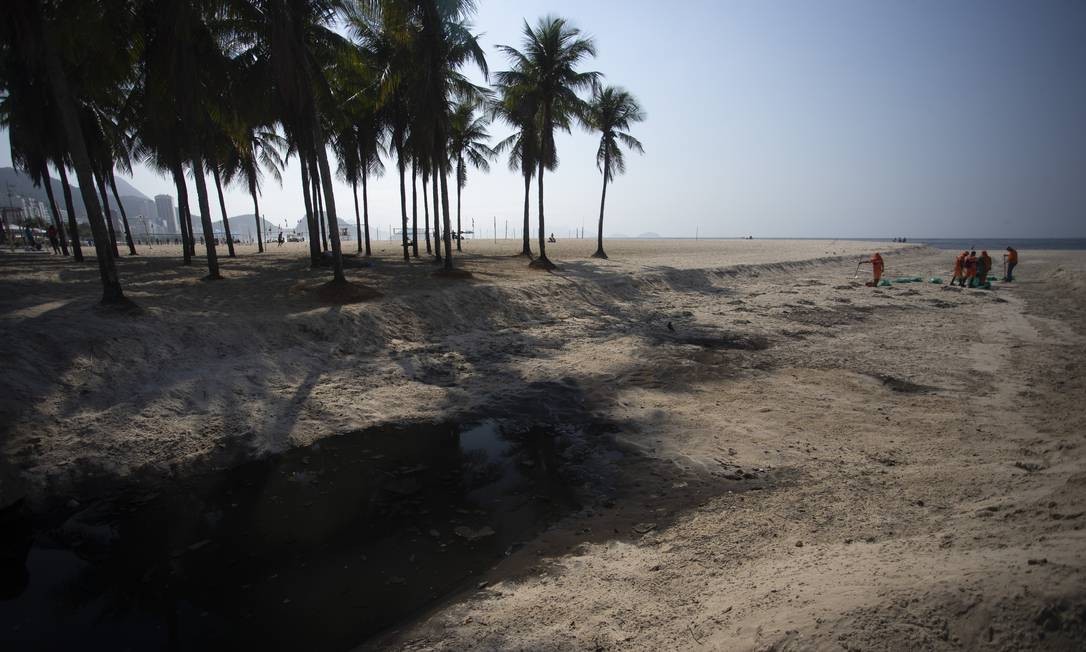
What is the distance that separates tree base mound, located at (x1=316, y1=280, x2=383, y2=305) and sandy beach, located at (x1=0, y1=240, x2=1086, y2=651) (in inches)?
14.2

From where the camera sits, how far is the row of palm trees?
10.9m

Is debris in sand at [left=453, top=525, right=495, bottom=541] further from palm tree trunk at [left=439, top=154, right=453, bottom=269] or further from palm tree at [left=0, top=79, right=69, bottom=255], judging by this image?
palm tree at [left=0, top=79, right=69, bottom=255]

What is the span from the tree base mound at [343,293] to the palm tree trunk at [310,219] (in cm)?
744

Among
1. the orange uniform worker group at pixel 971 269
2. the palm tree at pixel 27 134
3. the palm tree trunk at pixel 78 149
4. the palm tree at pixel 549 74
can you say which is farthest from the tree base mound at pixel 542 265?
the palm tree at pixel 27 134

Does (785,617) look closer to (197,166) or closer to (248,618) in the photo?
(248,618)

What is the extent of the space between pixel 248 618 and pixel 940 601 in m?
4.52

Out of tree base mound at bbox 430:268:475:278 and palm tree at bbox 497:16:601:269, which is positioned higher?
palm tree at bbox 497:16:601:269

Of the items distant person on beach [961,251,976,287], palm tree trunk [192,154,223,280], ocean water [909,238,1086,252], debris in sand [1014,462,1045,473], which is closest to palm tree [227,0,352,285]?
palm tree trunk [192,154,223,280]

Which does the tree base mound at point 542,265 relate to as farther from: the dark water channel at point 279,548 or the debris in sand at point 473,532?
the debris in sand at point 473,532

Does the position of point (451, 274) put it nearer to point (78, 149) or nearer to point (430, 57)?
point (430, 57)

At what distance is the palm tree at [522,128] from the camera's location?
71.0 ft

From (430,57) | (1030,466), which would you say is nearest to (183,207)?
(430,57)

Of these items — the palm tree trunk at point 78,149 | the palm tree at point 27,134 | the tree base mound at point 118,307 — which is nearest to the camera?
the palm tree trunk at point 78,149

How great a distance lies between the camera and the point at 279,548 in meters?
4.29
